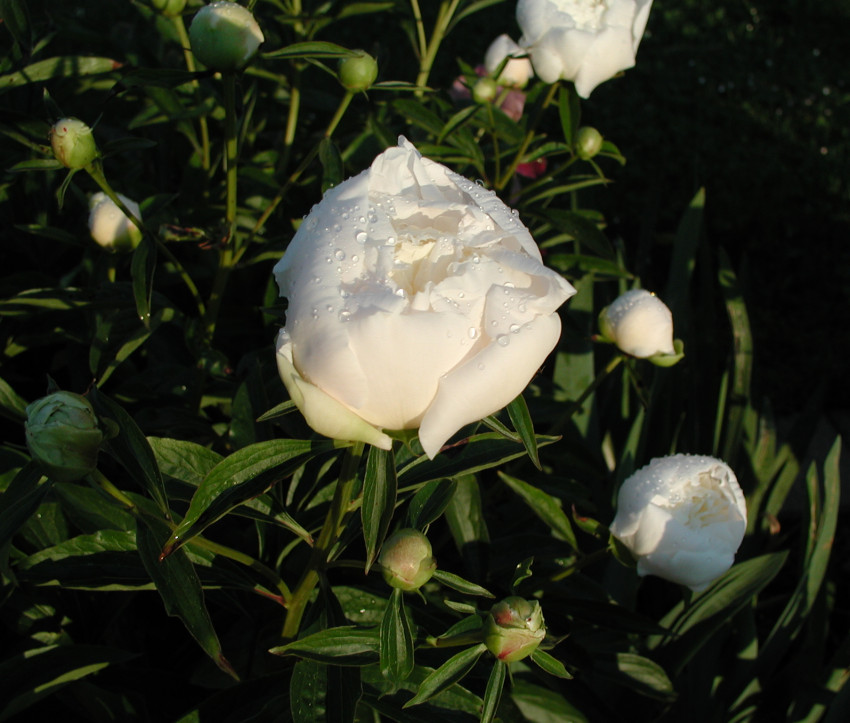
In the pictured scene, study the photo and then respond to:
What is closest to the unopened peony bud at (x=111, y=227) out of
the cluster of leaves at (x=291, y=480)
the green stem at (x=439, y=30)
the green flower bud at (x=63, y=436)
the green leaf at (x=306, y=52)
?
the cluster of leaves at (x=291, y=480)

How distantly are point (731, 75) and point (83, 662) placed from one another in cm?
329

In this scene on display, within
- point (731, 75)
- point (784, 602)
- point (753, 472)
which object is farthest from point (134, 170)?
point (731, 75)

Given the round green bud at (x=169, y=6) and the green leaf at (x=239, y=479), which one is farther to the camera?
the round green bud at (x=169, y=6)

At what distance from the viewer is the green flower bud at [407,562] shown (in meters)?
0.71

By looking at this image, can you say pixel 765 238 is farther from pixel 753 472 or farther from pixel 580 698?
pixel 580 698

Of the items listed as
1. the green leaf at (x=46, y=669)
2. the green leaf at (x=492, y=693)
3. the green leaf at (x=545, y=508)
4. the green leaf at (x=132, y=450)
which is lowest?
the green leaf at (x=46, y=669)

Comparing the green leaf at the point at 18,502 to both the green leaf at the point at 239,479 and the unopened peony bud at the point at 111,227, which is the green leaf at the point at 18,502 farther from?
the unopened peony bud at the point at 111,227

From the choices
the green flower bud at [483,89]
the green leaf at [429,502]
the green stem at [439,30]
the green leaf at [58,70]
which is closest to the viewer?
the green leaf at [429,502]

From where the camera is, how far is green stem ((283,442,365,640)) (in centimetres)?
75

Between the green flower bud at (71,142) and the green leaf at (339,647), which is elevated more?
the green flower bud at (71,142)

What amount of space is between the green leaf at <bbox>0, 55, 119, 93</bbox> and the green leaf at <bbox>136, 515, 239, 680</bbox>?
76 cm

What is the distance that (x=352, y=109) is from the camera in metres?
1.56

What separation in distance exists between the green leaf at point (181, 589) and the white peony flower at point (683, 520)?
0.48m

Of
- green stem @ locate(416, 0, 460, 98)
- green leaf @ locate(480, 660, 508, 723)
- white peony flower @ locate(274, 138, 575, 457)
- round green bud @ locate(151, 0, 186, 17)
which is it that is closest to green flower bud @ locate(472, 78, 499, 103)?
green stem @ locate(416, 0, 460, 98)
